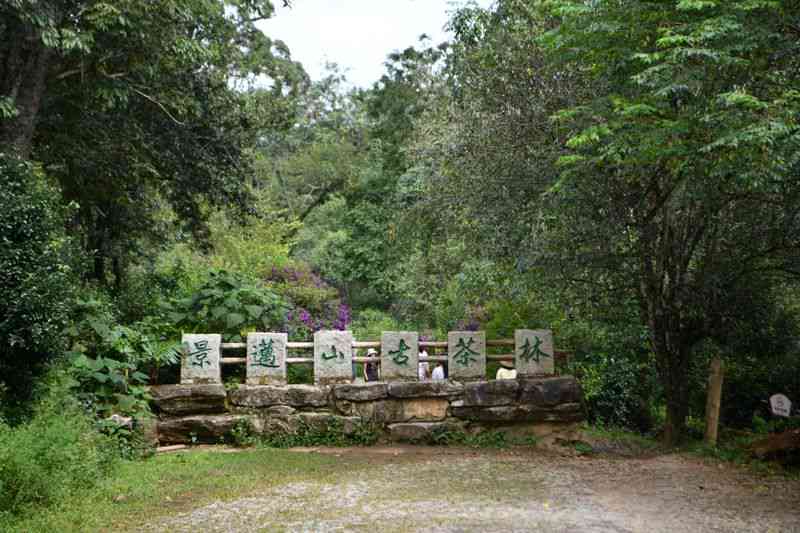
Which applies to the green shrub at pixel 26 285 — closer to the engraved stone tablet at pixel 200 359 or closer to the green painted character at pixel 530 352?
the engraved stone tablet at pixel 200 359

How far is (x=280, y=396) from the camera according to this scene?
9188 mm

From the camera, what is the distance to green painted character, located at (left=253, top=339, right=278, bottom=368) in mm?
9180

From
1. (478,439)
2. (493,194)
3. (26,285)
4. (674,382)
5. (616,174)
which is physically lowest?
(478,439)

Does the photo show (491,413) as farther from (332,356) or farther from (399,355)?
(332,356)

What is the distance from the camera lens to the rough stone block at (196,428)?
8.77 meters

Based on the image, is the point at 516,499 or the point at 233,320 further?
the point at 233,320

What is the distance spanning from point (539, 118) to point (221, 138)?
5.27m

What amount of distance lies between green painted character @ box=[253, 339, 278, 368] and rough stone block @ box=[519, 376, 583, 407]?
11.1 feet

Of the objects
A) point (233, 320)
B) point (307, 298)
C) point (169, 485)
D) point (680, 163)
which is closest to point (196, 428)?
point (233, 320)

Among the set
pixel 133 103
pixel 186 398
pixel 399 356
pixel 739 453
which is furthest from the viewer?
pixel 133 103

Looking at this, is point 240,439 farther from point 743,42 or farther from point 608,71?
point 743,42

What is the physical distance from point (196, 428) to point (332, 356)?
196cm

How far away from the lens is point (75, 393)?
744 centimetres

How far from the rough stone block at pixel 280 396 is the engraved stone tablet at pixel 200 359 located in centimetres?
39
